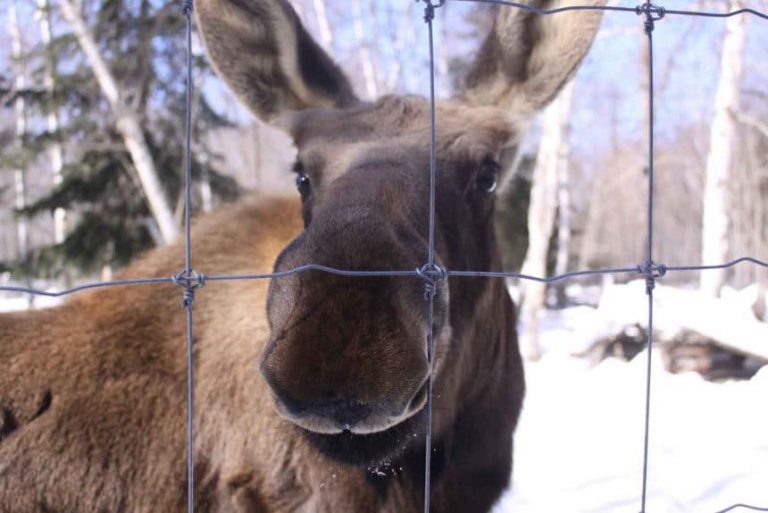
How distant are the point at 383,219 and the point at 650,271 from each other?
92cm

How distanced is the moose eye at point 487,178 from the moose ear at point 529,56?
0.55m

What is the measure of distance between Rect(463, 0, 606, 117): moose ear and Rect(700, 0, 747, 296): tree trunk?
26.4 ft

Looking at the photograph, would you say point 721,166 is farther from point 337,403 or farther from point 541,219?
point 337,403

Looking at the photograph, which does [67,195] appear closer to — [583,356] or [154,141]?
[154,141]

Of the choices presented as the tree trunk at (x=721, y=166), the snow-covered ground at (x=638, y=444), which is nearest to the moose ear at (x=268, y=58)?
the snow-covered ground at (x=638, y=444)

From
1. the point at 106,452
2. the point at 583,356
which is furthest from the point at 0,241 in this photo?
the point at 106,452

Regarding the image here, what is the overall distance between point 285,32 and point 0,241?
56.5 m

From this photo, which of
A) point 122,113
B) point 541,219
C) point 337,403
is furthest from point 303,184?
point 541,219

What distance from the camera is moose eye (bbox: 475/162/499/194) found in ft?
9.16

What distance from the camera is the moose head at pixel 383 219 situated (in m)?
1.64

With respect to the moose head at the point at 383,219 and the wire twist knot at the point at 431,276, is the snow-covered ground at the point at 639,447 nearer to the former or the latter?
the moose head at the point at 383,219

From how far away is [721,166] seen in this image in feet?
34.0

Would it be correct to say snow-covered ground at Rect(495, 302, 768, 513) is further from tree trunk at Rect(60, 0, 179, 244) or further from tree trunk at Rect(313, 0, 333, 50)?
tree trunk at Rect(313, 0, 333, 50)

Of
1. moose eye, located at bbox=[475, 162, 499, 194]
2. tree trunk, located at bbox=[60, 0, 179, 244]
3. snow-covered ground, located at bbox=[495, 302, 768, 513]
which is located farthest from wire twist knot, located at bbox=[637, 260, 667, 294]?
tree trunk, located at bbox=[60, 0, 179, 244]
